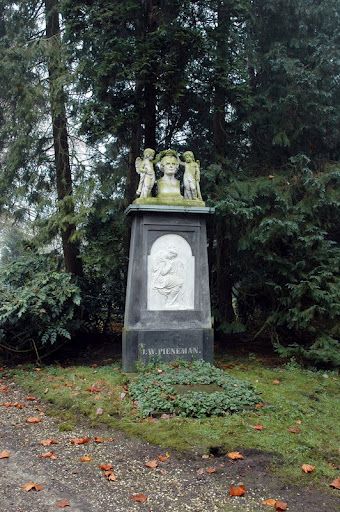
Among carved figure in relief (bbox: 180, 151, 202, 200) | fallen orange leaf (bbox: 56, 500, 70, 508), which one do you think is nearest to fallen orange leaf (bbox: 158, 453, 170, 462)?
fallen orange leaf (bbox: 56, 500, 70, 508)

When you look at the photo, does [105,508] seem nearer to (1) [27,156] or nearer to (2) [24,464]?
(2) [24,464]

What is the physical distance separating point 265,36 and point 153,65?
2.58 meters

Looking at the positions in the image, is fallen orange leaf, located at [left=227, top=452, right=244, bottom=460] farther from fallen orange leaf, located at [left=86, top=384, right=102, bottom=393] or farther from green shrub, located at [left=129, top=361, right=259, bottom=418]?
fallen orange leaf, located at [left=86, top=384, right=102, bottom=393]

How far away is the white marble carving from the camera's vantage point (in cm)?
696

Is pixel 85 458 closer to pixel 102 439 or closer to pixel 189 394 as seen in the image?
pixel 102 439

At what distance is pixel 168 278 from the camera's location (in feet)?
22.9

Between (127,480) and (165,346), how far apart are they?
3388 mm

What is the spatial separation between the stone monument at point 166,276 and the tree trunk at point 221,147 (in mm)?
1272

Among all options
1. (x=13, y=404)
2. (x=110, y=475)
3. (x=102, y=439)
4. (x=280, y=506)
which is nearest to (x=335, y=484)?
(x=280, y=506)

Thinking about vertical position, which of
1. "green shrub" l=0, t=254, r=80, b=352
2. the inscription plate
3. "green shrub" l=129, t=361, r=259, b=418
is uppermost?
"green shrub" l=0, t=254, r=80, b=352

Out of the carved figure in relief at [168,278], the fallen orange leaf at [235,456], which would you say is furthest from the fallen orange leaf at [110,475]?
the carved figure in relief at [168,278]

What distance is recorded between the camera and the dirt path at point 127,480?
10.2ft

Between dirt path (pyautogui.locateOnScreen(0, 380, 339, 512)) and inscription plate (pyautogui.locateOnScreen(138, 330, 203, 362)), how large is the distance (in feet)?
7.76

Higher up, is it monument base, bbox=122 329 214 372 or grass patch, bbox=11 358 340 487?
monument base, bbox=122 329 214 372
